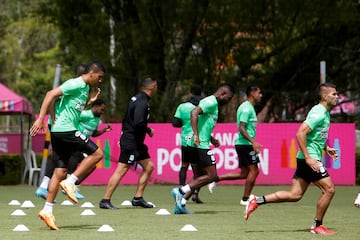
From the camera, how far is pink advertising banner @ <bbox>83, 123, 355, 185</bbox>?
873 inches

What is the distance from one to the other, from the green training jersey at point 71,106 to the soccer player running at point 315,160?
2230mm

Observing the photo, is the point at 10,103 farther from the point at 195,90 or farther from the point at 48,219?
the point at 48,219

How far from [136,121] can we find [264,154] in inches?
312

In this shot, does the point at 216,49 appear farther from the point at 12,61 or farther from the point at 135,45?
the point at 12,61

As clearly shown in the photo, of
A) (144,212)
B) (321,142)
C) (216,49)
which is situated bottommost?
(144,212)

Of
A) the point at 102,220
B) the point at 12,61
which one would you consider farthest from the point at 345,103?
the point at 12,61

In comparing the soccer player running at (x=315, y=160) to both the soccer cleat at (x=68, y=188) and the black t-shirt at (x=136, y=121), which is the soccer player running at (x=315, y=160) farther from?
the black t-shirt at (x=136, y=121)

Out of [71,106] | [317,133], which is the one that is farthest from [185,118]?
[317,133]

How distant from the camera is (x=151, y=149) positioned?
73.3 feet

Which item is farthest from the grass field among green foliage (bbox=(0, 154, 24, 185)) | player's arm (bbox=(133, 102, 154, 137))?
green foliage (bbox=(0, 154, 24, 185))

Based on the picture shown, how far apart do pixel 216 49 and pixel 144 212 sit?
41.2 ft

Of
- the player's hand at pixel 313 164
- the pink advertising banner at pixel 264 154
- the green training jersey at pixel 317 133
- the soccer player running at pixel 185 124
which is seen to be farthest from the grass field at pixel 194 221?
the pink advertising banner at pixel 264 154

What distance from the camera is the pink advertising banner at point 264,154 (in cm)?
2217

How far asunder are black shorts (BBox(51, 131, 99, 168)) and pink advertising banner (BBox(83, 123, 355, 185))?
34.8 ft
